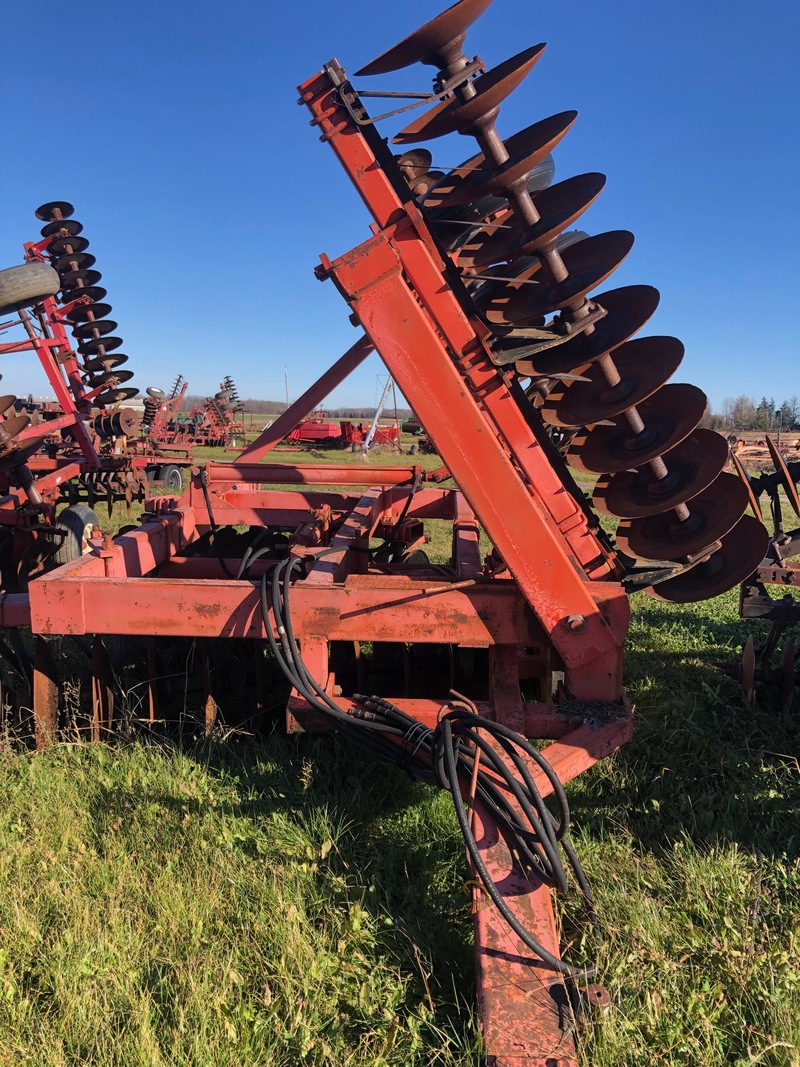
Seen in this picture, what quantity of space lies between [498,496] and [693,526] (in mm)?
889

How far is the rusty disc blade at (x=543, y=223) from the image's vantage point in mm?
2395

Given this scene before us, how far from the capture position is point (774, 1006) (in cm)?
187

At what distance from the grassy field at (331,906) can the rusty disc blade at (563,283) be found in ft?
6.42

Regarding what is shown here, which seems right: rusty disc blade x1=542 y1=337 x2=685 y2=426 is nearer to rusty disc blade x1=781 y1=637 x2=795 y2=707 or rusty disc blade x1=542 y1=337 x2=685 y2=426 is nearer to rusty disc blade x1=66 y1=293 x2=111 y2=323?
rusty disc blade x1=781 y1=637 x2=795 y2=707

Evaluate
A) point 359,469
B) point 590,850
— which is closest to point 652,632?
point 359,469

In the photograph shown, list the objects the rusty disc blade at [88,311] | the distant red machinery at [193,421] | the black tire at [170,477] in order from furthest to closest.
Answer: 1. the distant red machinery at [193,421]
2. the black tire at [170,477]
3. the rusty disc blade at [88,311]

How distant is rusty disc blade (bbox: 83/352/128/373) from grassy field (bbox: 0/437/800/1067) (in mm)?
6380

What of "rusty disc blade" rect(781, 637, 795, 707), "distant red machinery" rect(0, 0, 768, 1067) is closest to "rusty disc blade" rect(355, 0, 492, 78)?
"distant red machinery" rect(0, 0, 768, 1067)

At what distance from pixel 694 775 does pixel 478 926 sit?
1783 mm

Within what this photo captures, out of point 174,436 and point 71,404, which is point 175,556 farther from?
point 174,436

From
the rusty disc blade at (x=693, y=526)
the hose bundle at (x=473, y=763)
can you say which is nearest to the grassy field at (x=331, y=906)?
the hose bundle at (x=473, y=763)

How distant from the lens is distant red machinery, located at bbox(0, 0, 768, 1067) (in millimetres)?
2318

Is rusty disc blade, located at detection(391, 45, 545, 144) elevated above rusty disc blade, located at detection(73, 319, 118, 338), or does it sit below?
below

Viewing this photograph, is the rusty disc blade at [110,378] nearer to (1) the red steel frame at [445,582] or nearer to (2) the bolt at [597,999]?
(1) the red steel frame at [445,582]
